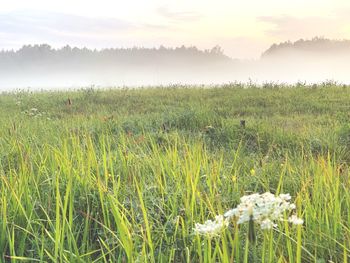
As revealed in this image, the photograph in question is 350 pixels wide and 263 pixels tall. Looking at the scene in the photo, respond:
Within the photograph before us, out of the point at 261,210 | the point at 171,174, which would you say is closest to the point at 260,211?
the point at 261,210

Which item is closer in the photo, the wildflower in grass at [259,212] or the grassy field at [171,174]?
the wildflower in grass at [259,212]

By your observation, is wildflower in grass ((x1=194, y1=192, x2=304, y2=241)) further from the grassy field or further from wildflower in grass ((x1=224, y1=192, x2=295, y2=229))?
the grassy field

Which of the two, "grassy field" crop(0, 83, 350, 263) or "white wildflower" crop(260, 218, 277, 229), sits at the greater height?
"white wildflower" crop(260, 218, 277, 229)

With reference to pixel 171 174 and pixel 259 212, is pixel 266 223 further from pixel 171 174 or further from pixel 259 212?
pixel 171 174

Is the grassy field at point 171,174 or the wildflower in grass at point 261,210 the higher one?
the wildflower in grass at point 261,210

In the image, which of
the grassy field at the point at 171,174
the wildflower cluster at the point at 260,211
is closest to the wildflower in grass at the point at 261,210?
the wildflower cluster at the point at 260,211

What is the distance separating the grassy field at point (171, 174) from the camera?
2.78m

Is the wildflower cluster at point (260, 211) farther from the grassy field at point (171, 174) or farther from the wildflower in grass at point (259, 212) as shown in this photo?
the grassy field at point (171, 174)

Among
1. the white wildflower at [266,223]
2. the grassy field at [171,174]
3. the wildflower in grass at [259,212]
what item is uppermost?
the wildflower in grass at [259,212]

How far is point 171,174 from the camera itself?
13.9ft

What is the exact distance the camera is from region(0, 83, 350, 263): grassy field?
2779 mm

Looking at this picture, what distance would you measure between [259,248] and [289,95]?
12.0 meters

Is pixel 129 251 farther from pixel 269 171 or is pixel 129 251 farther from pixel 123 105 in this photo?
pixel 123 105

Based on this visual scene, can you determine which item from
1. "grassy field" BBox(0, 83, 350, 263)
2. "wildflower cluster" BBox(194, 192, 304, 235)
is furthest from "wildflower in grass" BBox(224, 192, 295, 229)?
"grassy field" BBox(0, 83, 350, 263)
